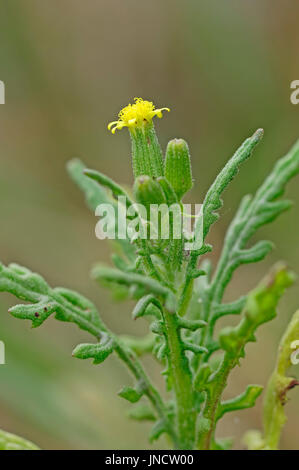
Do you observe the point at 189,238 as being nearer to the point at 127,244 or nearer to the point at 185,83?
the point at 127,244

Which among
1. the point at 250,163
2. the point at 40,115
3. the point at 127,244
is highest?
the point at 40,115

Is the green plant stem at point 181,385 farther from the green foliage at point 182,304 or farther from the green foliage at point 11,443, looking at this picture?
the green foliage at point 11,443

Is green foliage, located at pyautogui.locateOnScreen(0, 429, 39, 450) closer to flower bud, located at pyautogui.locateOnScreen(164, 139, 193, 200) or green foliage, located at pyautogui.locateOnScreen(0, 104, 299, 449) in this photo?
green foliage, located at pyautogui.locateOnScreen(0, 104, 299, 449)

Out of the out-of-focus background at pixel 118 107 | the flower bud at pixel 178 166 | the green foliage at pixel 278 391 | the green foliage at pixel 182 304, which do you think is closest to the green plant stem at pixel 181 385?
the green foliage at pixel 182 304

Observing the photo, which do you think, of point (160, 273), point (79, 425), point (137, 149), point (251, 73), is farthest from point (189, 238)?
point (251, 73)

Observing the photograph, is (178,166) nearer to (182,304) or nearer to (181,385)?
(182,304)

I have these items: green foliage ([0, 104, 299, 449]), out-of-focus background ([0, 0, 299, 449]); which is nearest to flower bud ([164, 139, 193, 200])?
green foliage ([0, 104, 299, 449])
